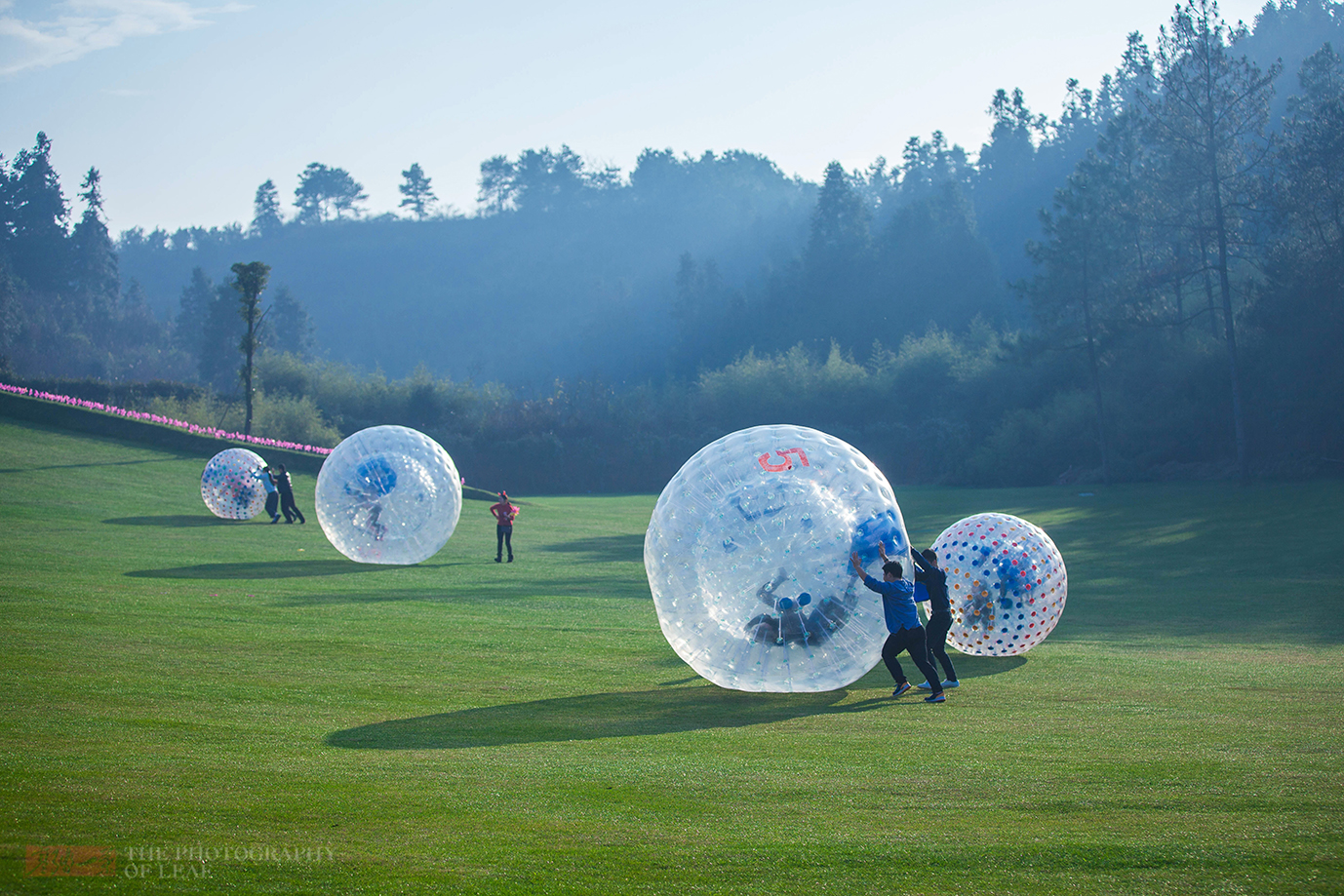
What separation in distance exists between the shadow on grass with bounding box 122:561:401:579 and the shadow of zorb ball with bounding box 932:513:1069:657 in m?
13.1

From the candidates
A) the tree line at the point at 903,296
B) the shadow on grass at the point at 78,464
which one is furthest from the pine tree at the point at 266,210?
the shadow on grass at the point at 78,464

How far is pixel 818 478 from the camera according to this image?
10.4 meters

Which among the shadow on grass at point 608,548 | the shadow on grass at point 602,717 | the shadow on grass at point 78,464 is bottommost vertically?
the shadow on grass at point 608,548

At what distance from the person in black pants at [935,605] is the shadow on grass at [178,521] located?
23.5m

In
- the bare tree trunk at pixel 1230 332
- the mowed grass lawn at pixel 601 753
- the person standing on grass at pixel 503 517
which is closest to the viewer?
the mowed grass lawn at pixel 601 753

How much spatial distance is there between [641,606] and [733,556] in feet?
29.7

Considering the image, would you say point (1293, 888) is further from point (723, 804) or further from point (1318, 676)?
point (1318, 676)

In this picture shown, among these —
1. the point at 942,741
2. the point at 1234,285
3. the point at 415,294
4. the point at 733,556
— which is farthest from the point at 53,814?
the point at 415,294

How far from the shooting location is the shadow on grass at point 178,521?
95.5 ft

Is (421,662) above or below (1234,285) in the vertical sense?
below

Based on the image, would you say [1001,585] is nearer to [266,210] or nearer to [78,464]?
[78,464]

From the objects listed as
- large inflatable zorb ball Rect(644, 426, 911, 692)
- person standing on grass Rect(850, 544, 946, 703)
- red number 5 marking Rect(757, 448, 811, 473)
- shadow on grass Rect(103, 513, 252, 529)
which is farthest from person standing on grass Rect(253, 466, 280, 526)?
person standing on grass Rect(850, 544, 946, 703)

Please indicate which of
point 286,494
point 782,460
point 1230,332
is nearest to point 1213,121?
point 1230,332

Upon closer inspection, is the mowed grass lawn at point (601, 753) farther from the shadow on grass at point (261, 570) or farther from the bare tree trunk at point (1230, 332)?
the bare tree trunk at point (1230, 332)
